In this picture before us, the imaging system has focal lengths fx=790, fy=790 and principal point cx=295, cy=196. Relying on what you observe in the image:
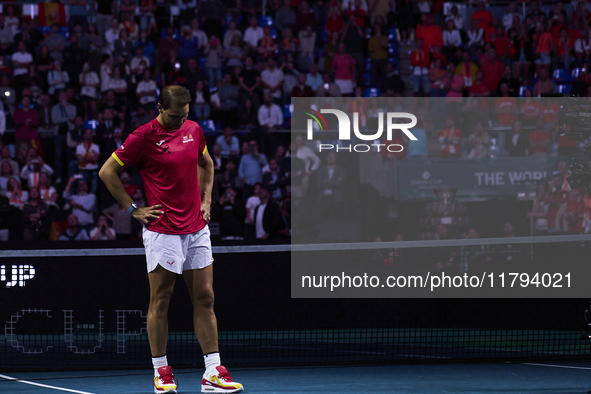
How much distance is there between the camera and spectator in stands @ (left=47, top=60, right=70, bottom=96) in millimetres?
15008

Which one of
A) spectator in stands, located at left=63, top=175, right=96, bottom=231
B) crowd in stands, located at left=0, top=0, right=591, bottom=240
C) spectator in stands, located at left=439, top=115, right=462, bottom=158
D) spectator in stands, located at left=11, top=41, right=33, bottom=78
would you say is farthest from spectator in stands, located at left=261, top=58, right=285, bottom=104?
spectator in stands, located at left=11, top=41, right=33, bottom=78

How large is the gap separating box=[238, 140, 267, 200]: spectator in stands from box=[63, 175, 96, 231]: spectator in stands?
248 cm

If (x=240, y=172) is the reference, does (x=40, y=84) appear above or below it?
above

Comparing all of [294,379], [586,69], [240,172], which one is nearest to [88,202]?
[240,172]

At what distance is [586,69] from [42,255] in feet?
40.6

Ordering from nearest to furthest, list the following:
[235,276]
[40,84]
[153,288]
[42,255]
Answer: [153,288], [42,255], [235,276], [40,84]

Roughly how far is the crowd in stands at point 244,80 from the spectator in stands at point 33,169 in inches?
1.4

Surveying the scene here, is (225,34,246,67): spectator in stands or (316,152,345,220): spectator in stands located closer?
(316,152,345,220): spectator in stands

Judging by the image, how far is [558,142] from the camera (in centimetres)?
1305

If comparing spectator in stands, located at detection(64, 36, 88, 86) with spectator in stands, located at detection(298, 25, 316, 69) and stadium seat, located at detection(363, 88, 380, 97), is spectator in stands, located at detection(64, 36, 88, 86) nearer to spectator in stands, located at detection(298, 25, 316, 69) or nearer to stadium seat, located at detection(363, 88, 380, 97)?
spectator in stands, located at detection(298, 25, 316, 69)

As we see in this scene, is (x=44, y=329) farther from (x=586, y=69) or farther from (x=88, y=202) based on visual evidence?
(x=586, y=69)

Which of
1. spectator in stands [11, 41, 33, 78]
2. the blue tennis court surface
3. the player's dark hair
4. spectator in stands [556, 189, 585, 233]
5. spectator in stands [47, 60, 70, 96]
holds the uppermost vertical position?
spectator in stands [11, 41, 33, 78]

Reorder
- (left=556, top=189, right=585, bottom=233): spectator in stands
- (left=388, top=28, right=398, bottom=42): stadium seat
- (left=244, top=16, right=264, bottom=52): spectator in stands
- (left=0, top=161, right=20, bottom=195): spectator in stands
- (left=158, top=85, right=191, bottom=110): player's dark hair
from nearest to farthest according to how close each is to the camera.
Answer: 1. (left=158, top=85, right=191, bottom=110): player's dark hair
2. (left=556, top=189, right=585, bottom=233): spectator in stands
3. (left=0, top=161, right=20, bottom=195): spectator in stands
4. (left=244, top=16, right=264, bottom=52): spectator in stands
5. (left=388, top=28, right=398, bottom=42): stadium seat

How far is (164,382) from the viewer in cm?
534
